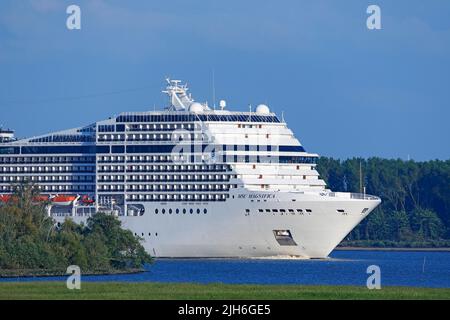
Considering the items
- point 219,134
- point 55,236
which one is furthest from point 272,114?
point 55,236

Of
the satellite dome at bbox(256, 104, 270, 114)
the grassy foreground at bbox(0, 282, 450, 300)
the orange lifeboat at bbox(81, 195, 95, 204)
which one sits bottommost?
the grassy foreground at bbox(0, 282, 450, 300)

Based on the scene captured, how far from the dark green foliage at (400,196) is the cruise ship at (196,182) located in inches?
2343

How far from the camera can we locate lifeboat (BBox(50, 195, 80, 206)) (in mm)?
119375

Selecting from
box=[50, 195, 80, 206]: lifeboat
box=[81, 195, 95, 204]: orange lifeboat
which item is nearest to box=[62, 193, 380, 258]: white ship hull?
box=[81, 195, 95, 204]: orange lifeboat

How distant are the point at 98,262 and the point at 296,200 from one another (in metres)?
21.6

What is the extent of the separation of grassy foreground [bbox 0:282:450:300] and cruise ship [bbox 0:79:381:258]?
147 feet

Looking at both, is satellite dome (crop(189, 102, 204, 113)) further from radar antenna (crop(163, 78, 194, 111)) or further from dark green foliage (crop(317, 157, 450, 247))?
dark green foliage (crop(317, 157, 450, 247))

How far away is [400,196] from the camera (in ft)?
611

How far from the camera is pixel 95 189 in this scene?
120375 mm

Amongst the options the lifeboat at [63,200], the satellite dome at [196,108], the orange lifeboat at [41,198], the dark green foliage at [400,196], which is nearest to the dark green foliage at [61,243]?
the orange lifeboat at [41,198]

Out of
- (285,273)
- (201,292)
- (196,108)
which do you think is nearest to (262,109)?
(196,108)

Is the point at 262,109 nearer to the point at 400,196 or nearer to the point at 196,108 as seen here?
the point at 196,108

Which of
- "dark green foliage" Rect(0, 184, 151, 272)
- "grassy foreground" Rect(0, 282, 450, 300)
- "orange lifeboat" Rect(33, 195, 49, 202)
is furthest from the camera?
"orange lifeboat" Rect(33, 195, 49, 202)
